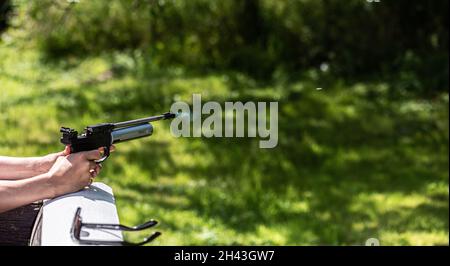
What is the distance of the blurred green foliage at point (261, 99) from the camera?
7773 millimetres

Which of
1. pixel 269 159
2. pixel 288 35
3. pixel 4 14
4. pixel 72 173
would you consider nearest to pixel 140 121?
pixel 72 173

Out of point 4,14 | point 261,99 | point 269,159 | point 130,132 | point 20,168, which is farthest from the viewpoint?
point 4,14

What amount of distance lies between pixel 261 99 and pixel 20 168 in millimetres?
8325

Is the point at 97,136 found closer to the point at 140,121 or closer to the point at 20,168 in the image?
the point at 140,121

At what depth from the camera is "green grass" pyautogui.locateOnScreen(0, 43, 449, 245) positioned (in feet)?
24.4

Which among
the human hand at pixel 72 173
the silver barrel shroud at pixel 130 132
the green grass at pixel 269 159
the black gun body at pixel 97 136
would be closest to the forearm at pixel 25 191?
the human hand at pixel 72 173

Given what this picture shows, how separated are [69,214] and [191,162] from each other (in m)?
6.70

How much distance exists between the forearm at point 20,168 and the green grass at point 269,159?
3111mm

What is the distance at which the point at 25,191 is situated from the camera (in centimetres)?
293

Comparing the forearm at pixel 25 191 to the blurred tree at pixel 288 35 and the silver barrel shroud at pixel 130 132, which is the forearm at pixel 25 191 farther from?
the blurred tree at pixel 288 35

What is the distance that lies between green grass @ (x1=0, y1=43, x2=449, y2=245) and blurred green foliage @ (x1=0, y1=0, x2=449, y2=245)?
A: 0.03m

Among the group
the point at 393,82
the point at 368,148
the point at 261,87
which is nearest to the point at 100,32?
the point at 261,87

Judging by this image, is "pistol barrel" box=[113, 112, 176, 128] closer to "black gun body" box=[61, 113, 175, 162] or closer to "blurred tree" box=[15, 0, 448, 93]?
"black gun body" box=[61, 113, 175, 162]

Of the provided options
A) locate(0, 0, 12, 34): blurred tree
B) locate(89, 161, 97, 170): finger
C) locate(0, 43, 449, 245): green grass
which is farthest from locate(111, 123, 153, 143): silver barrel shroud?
locate(0, 0, 12, 34): blurred tree
